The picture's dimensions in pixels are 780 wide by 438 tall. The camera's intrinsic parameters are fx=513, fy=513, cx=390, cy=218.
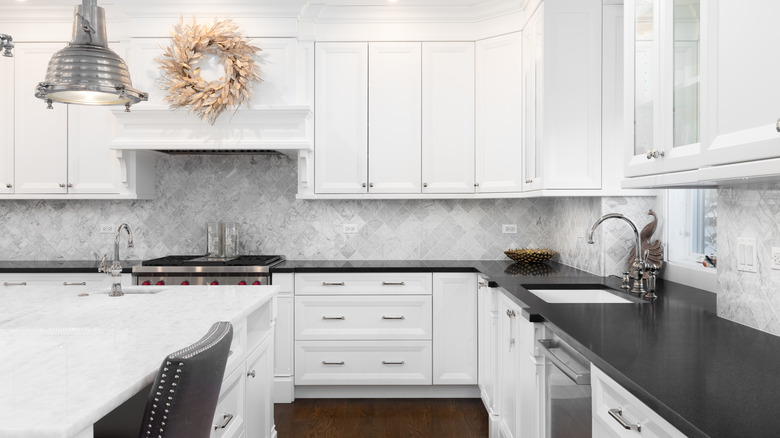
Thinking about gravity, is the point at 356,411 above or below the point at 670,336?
below

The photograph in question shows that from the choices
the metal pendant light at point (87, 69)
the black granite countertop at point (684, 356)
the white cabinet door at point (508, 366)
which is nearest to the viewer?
the black granite countertop at point (684, 356)

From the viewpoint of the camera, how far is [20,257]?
4008 mm

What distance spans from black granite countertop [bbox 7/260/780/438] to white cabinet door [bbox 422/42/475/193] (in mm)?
1345

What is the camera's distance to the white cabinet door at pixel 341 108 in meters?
3.63

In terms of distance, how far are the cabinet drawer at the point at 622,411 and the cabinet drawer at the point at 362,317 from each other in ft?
6.66

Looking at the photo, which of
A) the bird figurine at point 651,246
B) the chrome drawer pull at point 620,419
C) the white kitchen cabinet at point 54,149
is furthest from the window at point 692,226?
the white kitchen cabinet at point 54,149

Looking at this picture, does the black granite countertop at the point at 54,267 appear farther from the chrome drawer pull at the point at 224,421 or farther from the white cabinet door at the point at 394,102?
the chrome drawer pull at the point at 224,421

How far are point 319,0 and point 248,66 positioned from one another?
26.7 inches

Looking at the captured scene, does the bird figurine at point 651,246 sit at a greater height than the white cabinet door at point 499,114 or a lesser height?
lesser

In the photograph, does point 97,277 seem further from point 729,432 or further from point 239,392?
point 729,432

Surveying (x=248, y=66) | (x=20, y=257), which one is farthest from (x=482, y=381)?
(x=20, y=257)

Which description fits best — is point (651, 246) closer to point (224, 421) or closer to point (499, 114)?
point (499, 114)

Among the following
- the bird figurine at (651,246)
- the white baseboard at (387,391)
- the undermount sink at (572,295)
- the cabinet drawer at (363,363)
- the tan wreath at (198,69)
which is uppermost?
the tan wreath at (198,69)

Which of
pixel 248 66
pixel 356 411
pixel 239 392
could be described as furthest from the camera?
pixel 248 66
